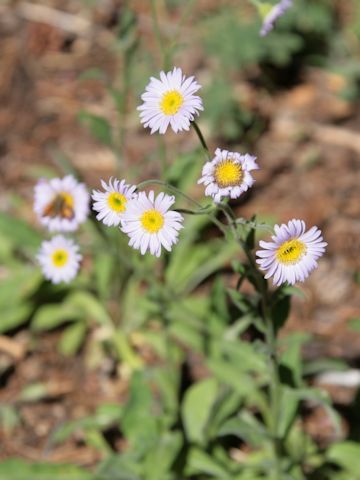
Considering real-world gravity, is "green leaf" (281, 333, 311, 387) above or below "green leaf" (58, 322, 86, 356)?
below

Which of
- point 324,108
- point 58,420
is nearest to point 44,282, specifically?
point 58,420

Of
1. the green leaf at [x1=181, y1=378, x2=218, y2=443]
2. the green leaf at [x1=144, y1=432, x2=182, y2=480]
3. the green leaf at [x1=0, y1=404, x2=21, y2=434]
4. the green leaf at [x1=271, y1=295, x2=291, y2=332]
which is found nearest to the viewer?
the green leaf at [x1=271, y1=295, x2=291, y2=332]

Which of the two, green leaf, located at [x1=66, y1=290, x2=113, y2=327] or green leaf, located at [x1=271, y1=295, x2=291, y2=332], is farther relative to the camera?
green leaf, located at [x1=66, y1=290, x2=113, y2=327]

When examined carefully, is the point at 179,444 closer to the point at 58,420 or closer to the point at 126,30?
the point at 58,420

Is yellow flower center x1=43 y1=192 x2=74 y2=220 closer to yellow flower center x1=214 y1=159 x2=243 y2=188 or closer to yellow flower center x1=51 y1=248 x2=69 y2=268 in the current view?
yellow flower center x1=51 y1=248 x2=69 y2=268

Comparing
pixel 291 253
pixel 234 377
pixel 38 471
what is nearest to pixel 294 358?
pixel 234 377

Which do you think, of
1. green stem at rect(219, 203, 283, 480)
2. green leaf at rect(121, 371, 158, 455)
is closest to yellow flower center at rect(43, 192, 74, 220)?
green leaf at rect(121, 371, 158, 455)

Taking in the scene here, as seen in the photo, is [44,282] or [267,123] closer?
[44,282]
